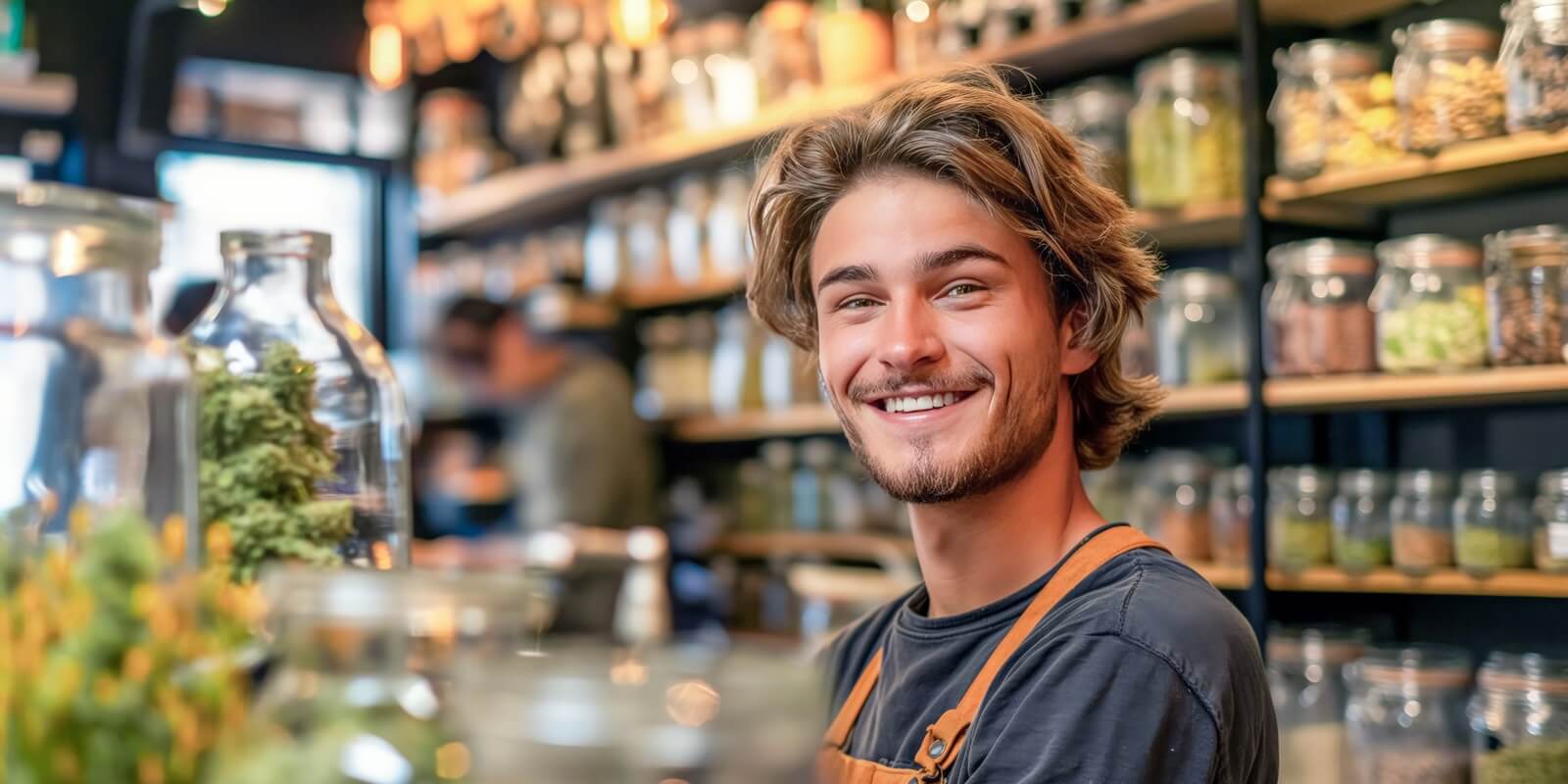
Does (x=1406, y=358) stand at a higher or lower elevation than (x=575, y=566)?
higher

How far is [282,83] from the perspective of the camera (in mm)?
5645

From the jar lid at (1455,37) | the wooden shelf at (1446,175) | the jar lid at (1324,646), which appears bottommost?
the jar lid at (1324,646)

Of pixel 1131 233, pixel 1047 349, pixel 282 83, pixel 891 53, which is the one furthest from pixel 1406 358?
pixel 282 83

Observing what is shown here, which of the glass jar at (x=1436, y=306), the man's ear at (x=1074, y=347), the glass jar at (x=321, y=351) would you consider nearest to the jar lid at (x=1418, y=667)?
the glass jar at (x=1436, y=306)

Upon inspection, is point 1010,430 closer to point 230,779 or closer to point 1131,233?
point 1131,233

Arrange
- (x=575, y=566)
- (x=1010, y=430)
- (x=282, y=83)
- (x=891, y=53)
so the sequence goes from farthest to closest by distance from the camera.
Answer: (x=282, y=83), (x=575, y=566), (x=891, y=53), (x=1010, y=430)

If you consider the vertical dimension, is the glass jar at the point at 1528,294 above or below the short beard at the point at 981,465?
above

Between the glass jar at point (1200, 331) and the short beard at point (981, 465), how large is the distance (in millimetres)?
1450

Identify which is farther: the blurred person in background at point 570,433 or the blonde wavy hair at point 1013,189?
the blurred person in background at point 570,433

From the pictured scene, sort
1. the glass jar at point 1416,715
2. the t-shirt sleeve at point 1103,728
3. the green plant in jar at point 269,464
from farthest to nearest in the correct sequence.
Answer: the glass jar at point 1416,715 → the t-shirt sleeve at point 1103,728 → the green plant in jar at point 269,464

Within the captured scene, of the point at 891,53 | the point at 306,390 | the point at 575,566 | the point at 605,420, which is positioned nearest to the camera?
the point at 306,390

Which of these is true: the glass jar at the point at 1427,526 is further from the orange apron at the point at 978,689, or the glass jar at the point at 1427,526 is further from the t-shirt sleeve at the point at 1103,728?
the t-shirt sleeve at the point at 1103,728

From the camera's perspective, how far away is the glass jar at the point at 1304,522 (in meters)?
2.54

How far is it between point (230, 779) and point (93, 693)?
9cm
